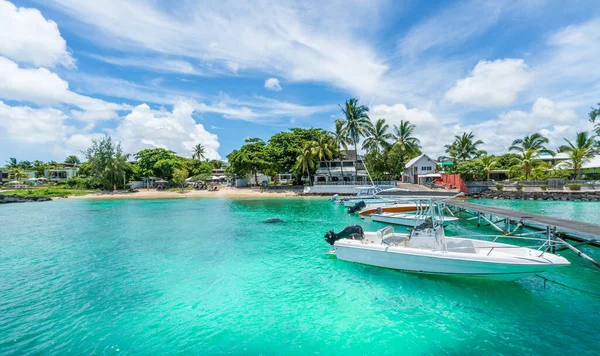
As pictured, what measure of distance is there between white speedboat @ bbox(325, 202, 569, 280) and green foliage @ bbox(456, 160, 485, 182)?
4013 cm

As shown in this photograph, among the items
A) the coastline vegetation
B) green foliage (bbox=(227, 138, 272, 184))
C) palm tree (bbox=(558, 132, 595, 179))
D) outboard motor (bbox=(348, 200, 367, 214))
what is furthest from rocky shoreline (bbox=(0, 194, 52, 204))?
palm tree (bbox=(558, 132, 595, 179))

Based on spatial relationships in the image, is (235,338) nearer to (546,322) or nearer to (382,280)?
(382,280)

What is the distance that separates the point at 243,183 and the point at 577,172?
6477cm

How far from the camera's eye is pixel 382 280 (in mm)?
11258

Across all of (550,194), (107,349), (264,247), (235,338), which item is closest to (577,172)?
(550,194)

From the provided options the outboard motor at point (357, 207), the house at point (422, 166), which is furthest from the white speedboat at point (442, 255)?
the house at point (422, 166)

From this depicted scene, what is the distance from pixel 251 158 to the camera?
52531mm

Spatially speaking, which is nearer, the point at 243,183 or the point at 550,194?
the point at 550,194

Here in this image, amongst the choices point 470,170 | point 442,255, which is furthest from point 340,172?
point 442,255

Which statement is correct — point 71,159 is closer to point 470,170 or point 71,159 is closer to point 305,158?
point 305,158

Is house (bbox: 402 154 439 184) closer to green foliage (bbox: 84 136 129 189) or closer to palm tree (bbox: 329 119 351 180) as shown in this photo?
palm tree (bbox: 329 119 351 180)

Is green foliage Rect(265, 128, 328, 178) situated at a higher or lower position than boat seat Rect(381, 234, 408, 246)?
higher

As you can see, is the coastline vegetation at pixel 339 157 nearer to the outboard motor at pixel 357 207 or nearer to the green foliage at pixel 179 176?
the green foliage at pixel 179 176

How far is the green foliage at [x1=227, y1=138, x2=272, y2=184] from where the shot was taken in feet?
168
